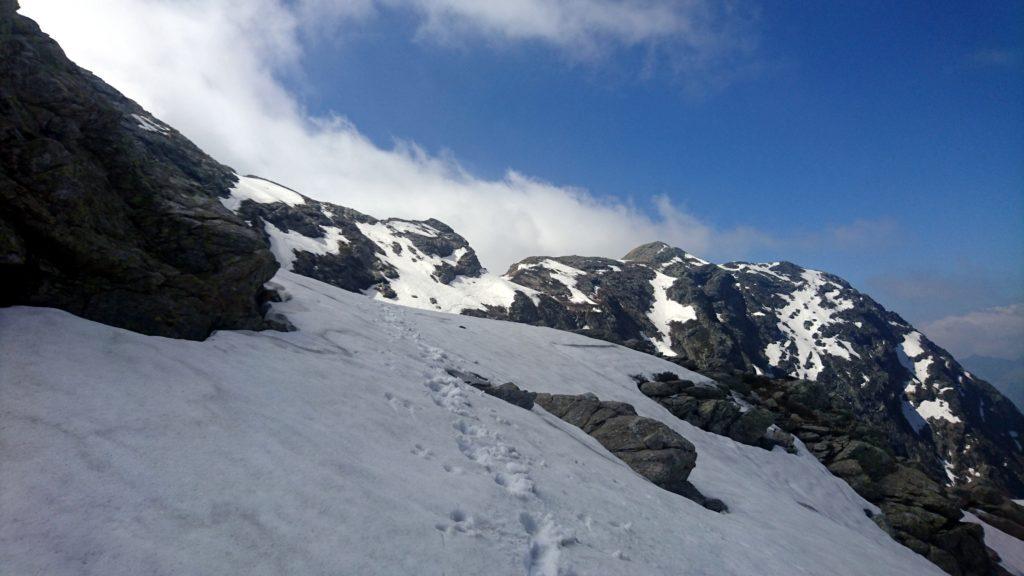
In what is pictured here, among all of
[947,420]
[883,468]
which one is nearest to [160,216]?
[883,468]

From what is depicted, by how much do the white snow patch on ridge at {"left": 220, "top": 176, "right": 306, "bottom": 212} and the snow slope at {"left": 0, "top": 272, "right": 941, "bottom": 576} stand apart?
402 ft

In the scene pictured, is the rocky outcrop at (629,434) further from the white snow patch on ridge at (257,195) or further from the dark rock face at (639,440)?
the white snow patch on ridge at (257,195)

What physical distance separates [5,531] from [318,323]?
14338 mm

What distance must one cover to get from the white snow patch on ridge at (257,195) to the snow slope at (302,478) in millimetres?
122515

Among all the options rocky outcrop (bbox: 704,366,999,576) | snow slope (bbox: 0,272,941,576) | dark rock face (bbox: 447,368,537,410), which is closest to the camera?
snow slope (bbox: 0,272,941,576)

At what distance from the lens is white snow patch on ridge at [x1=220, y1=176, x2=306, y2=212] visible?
12110cm

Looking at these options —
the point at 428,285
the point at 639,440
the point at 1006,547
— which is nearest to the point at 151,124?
the point at 428,285

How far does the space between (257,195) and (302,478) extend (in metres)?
158

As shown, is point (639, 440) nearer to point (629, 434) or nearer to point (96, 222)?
point (629, 434)

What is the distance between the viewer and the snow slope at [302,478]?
522cm

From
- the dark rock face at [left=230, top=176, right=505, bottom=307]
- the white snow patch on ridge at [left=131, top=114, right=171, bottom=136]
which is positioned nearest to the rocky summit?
the dark rock face at [left=230, top=176, right=505, bottom=307]

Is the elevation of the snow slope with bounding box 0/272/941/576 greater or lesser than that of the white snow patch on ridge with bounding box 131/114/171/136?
lesser

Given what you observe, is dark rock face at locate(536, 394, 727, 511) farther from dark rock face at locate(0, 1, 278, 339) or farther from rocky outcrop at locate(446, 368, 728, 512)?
dark rock face at locate(0, 1, 278, 339)

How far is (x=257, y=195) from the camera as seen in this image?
14100 centimetres
